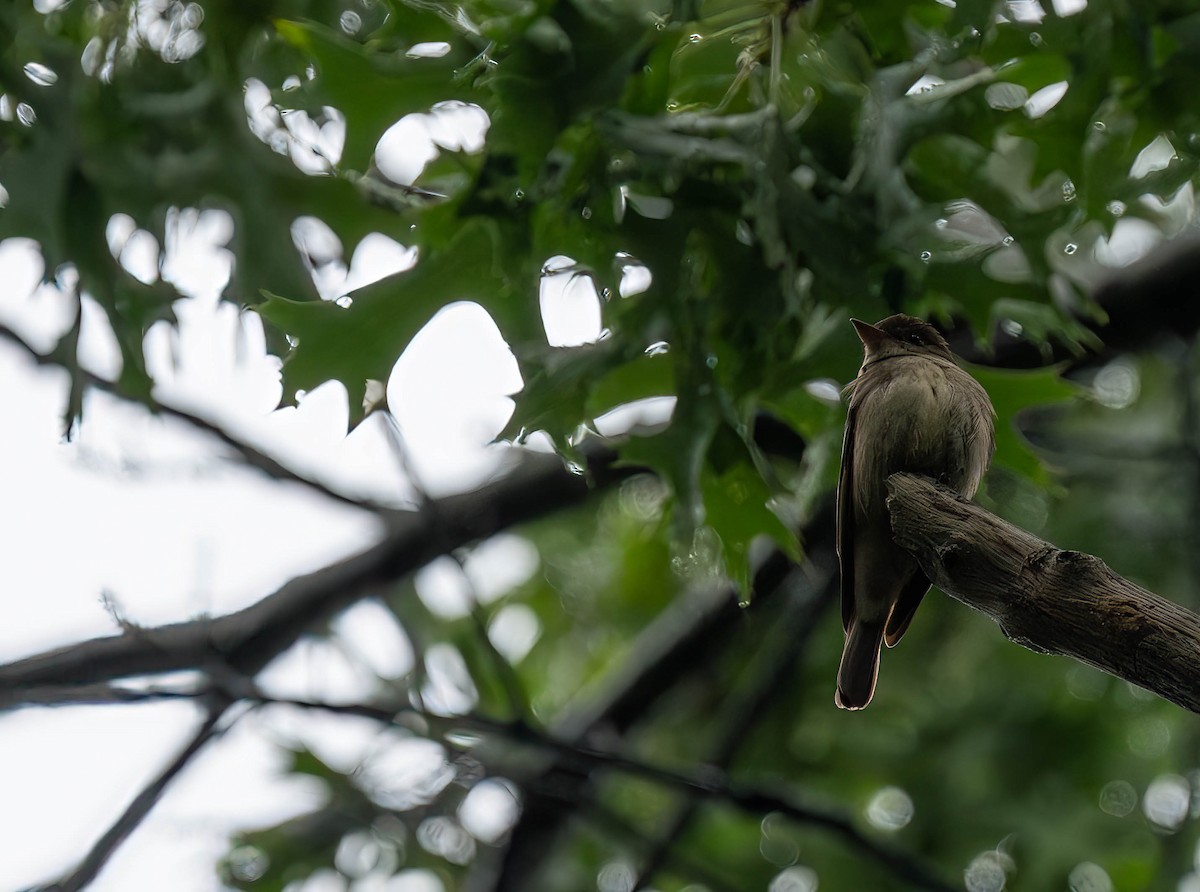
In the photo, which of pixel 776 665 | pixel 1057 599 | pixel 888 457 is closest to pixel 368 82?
pixel 888 457

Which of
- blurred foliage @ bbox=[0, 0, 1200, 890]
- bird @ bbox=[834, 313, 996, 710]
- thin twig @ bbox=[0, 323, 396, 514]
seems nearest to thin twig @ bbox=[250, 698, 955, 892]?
blurred foliage @ bbox=[0, 0, 1200, 890]

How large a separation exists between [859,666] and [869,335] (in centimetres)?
97

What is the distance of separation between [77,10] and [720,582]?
3.45 m

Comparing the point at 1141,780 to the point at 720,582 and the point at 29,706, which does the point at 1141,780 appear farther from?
the point at 29,706

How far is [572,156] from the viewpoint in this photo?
3.02 m

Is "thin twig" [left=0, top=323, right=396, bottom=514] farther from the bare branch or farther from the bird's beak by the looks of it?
the bird's beak

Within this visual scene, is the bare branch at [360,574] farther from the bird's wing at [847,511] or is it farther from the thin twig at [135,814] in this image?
the bird's wing at [847,511]

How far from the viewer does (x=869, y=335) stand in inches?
131

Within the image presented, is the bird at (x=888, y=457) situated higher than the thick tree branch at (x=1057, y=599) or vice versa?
the thick tree branch at (x=1057, y=599)

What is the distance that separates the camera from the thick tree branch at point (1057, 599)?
6.15 feet

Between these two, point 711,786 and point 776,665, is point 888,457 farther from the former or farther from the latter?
point 776,665

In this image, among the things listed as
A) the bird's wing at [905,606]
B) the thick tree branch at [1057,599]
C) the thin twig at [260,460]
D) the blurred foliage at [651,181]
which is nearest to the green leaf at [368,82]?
the blurred foliage at [651,181]

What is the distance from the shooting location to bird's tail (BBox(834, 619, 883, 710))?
3.34m

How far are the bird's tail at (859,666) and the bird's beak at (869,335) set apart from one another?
812 millimetres
